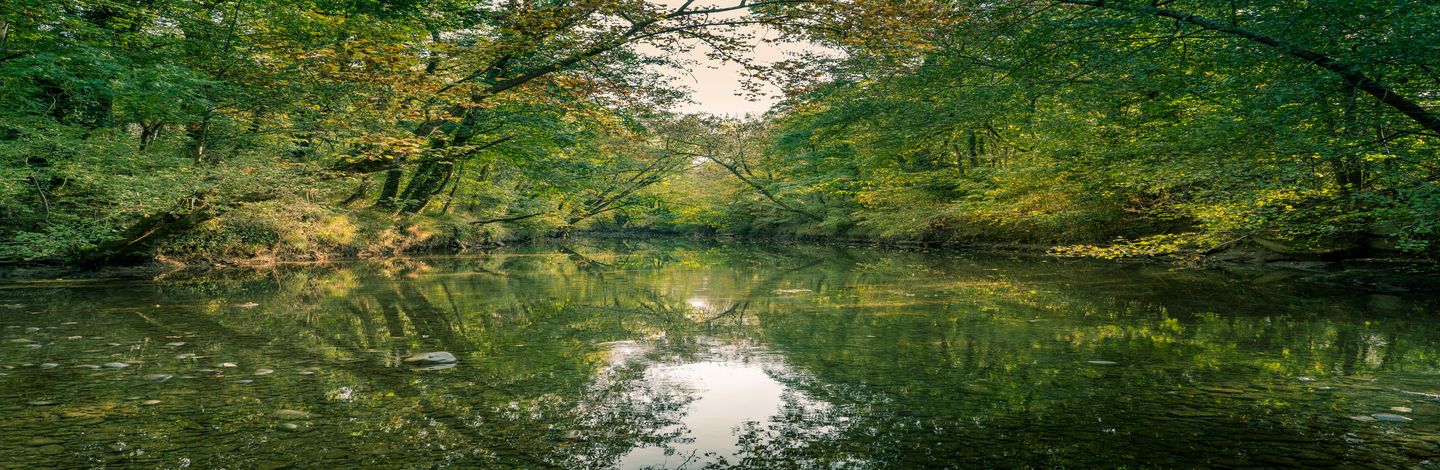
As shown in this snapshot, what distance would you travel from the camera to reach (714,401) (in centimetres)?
Answer: 414

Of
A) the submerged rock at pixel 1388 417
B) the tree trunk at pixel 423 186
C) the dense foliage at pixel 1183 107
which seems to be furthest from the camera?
the tree trunk at pixel 423 186

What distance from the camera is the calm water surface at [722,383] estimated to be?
3146 millimetres

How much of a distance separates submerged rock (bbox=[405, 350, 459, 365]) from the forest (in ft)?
16.4

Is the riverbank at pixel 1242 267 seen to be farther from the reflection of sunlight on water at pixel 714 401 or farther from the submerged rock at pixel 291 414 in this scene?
the submerged rock at pixel 291 414

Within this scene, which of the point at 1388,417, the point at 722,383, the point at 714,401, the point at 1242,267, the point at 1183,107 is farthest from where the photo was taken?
the point at 1242,267

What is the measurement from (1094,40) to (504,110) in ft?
44.1

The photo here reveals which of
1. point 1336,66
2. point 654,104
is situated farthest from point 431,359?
point 654,104

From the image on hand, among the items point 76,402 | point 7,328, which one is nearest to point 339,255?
point 7,328

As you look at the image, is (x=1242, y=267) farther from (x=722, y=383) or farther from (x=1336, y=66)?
(x=722, y=383)

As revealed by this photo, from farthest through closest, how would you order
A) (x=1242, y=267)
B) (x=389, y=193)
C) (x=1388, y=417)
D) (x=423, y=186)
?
1. (x=423, y=186)
2. (x=389, y=193)
3. (x=1242, y=267)
4. (x=1388, y=417)

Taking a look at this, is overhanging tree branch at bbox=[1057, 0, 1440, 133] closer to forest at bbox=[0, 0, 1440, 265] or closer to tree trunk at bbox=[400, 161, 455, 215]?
forest at bbox=[0, 0, 1440, 265]

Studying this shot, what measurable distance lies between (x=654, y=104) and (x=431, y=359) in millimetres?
9733

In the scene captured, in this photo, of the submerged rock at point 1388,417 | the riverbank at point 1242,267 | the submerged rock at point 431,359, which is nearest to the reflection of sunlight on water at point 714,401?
the submerged rock at point 431,359

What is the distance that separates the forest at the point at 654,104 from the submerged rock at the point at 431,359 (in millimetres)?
4985
